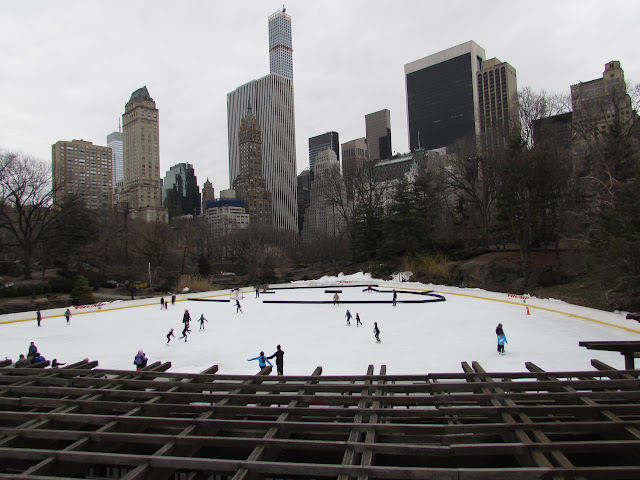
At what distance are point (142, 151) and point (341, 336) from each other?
190504 mm

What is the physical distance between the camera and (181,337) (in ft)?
60.5

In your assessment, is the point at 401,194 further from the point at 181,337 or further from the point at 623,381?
the point at 623,381

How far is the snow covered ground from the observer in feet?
42.4

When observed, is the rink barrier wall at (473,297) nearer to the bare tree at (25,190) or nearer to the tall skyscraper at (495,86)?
the bare tree at (25,190)

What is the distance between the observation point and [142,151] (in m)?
181

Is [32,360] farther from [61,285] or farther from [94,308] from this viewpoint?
[61,285]

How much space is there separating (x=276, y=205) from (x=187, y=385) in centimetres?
18403

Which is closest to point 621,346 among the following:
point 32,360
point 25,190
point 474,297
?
point 32,360

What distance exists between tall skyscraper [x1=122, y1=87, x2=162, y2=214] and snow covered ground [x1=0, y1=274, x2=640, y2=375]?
162 meters

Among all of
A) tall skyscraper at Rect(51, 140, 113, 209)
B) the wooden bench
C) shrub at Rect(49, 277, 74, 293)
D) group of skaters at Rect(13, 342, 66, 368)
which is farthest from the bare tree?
tall skyscraper at Rect(51, 140, 113, 209)

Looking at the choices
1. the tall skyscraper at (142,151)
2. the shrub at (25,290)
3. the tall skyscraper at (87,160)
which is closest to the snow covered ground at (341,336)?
the shrub at (25,290)

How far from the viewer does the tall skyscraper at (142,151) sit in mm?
176500

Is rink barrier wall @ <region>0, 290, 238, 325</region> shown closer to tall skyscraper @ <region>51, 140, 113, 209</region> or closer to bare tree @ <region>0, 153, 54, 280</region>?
bare tree @ <region>0, 153, 54, 280</region>

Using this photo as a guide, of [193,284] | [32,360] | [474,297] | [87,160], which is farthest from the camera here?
[87,160]
